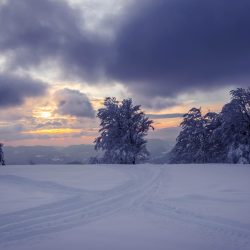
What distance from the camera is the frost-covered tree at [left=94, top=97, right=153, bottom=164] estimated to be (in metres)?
35.8

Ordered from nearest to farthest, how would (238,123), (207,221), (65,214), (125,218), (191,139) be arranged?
(207,221), (125,218), (65,214), (238,123), (191,139)

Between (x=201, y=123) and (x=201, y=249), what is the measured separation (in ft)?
110

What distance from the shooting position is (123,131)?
36406 mm

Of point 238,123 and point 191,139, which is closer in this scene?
point 238,123

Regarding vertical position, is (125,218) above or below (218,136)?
below

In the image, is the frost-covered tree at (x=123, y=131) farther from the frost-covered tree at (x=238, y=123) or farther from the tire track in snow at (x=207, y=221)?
the tire track in snow at (x=207, y=221)

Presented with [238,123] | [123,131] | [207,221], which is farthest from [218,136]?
[207,221]

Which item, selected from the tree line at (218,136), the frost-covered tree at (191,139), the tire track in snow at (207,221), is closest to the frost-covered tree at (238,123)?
the tree line at (218,136)

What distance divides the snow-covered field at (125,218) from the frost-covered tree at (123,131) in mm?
20814

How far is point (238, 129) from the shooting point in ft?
104

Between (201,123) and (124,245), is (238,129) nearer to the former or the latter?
(201,123)

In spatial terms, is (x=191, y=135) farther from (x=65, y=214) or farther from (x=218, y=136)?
(x=65, y=214)

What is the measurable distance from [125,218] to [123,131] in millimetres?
27225

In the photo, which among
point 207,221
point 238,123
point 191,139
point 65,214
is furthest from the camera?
point 191,139
